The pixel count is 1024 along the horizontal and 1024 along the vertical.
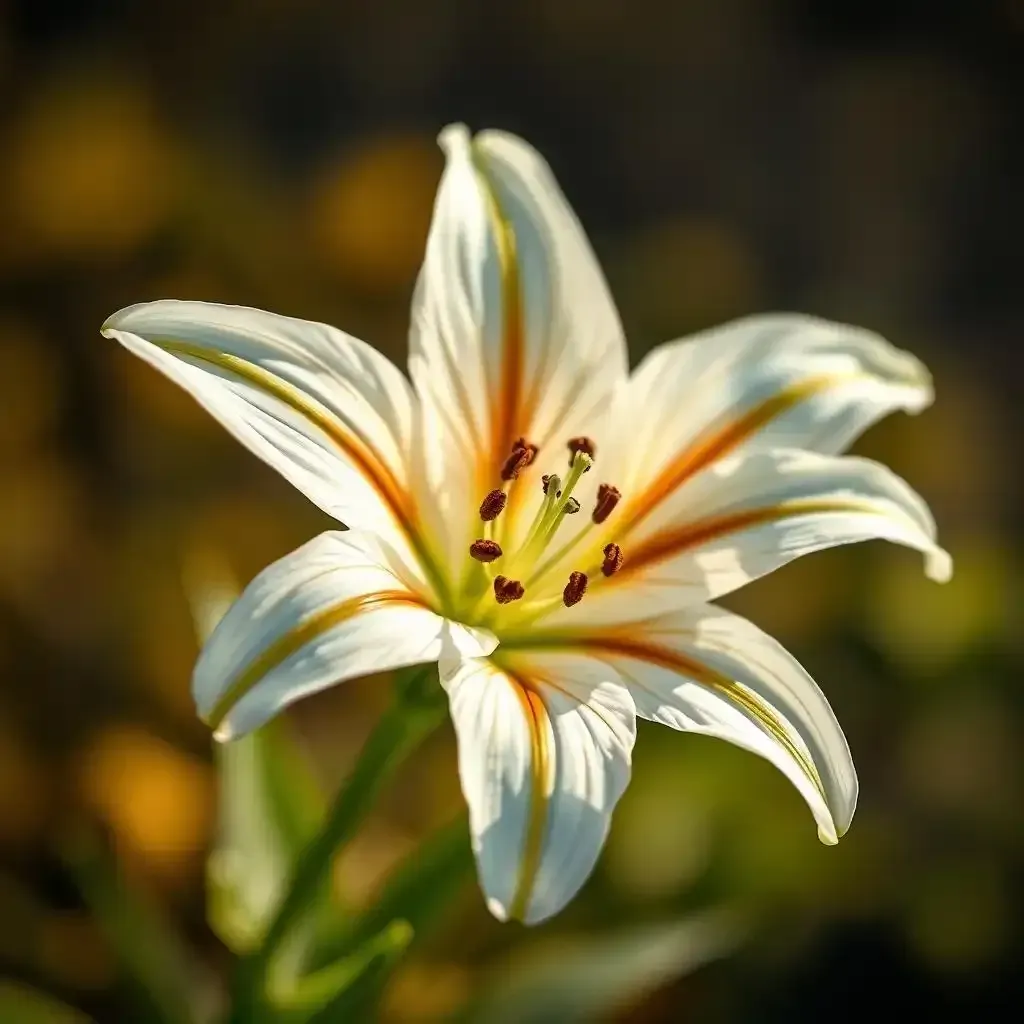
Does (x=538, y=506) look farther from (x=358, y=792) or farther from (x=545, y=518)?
(x=358, y=792)

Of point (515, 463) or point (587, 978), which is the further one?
point (587, 978)

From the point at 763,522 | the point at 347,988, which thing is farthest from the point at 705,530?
the point at 347,988

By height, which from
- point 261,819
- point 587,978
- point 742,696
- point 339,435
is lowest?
point 587,978

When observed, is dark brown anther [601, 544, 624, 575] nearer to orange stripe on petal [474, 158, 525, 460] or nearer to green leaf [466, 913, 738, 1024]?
orange stripe on petal [474, 158, 525, 460]

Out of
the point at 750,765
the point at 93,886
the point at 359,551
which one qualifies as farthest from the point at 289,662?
the point at 750,765

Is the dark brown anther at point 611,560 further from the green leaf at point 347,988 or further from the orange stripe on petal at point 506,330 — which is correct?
the green leaf at point 347,988

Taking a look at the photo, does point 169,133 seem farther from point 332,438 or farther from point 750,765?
point 332,438
